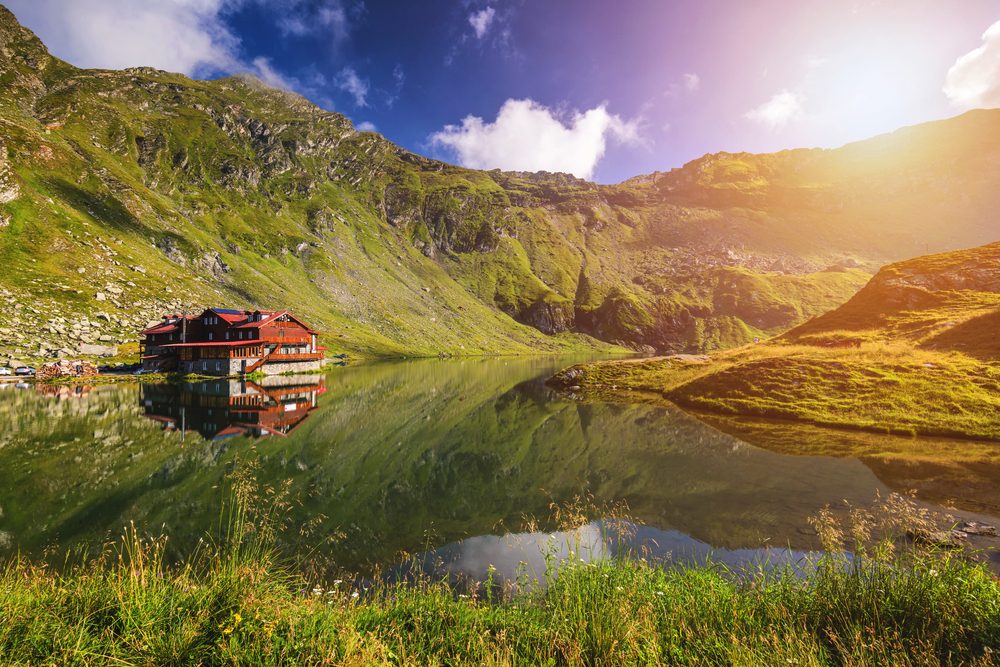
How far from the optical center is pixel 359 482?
86.4ft

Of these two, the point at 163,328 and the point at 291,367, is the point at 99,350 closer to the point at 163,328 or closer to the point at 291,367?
the point at 163,328

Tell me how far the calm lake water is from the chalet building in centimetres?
3440

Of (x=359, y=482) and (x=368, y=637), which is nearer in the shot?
(x=368, y=637)

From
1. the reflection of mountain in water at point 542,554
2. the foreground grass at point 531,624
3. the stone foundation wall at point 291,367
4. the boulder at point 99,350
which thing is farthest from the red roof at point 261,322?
the foreground grass at point 531,624

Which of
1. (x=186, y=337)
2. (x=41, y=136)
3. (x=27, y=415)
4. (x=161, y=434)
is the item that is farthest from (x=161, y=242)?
(x=161, y=434)

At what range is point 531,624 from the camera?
889 cm

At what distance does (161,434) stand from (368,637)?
3731 centimetres

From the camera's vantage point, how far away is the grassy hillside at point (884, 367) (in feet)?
110

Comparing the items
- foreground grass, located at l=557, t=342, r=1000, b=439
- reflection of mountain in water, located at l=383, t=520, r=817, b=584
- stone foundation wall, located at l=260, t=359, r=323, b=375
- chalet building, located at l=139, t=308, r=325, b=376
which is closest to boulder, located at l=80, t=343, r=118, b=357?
chalet building, located at l=139, t=308, r=325, b=376

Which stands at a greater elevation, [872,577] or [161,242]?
[161,242]

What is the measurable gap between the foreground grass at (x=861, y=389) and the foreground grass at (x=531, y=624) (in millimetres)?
30970

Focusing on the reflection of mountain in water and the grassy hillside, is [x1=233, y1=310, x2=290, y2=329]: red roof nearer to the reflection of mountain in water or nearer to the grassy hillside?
the grassy hillside

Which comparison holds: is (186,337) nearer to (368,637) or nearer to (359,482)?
(359,482)

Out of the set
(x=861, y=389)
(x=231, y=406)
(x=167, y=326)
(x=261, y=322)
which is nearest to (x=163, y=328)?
(x=167, y=326)
